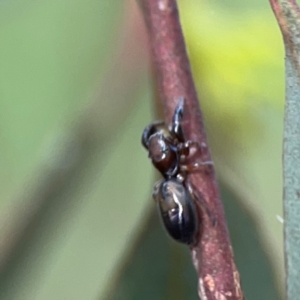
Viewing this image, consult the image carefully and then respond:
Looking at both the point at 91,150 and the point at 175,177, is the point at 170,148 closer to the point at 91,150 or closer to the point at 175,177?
the point at 175,177

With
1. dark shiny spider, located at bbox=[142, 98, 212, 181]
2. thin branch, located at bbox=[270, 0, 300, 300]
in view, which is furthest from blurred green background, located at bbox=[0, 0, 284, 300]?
thin branch, located at bbox=[270, 0, 300, 300]

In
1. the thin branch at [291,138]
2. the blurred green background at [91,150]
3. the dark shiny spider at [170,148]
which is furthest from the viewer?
the blurred green background at [91,150]

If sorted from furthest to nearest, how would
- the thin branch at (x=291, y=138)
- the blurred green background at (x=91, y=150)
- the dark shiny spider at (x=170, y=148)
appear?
the blurred green background at (x=91, y=150), the dark shiny spider at (x=170, y=148), the thin branch at (x=291, y=138)

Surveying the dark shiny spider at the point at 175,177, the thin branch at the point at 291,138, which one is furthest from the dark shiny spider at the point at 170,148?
the thin branch at the point at 291,138

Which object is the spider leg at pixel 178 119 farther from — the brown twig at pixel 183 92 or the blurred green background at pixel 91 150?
the blurred green background at pixel 91 150

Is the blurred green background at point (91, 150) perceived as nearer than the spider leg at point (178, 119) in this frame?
No

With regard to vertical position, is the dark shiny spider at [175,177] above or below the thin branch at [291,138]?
below

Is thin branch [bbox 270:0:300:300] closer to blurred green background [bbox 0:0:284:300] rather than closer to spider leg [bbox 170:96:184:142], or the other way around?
spider leg [bbox 170:96:184:142]
